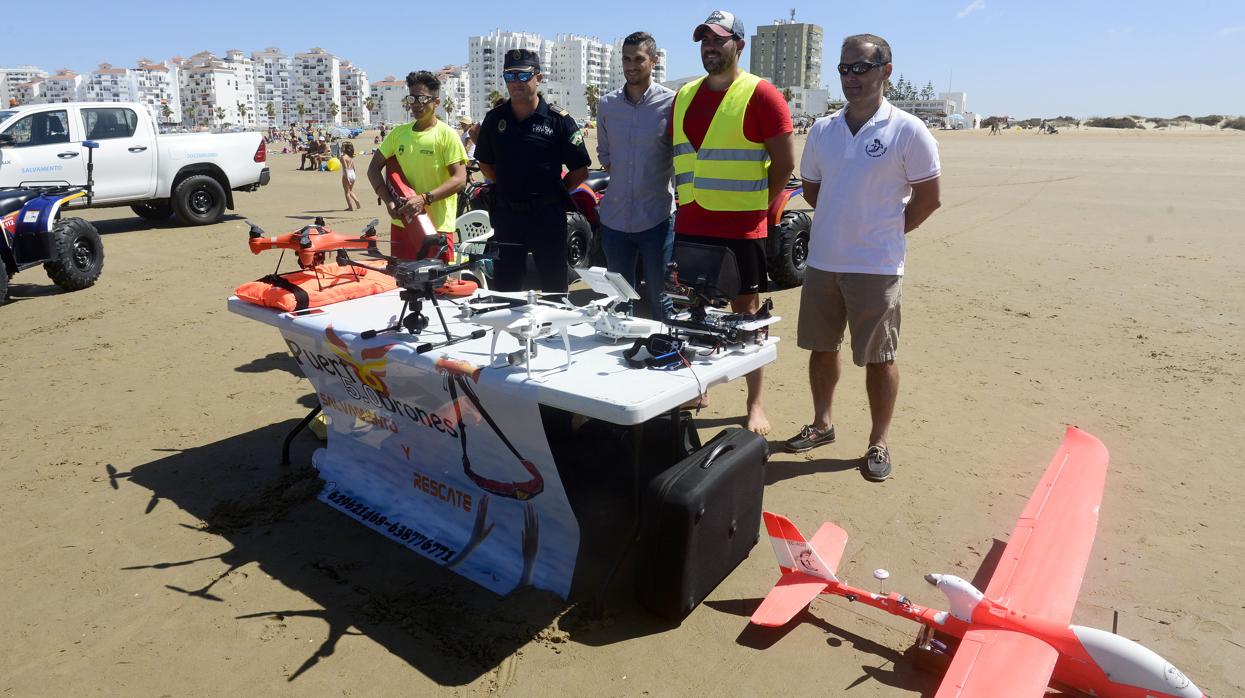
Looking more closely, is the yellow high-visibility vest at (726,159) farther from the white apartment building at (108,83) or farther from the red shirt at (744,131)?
the white apartment building at (108,83)

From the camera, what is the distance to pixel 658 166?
4090 mm

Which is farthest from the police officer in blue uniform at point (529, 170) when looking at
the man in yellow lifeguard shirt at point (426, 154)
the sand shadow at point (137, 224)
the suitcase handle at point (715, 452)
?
the sand shadow at point (137, 224)

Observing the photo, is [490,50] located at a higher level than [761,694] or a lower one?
higher

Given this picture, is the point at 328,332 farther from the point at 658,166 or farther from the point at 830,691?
the point at 830,691

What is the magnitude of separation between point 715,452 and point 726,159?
1617mm

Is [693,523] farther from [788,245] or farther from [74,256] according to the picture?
[74,256]

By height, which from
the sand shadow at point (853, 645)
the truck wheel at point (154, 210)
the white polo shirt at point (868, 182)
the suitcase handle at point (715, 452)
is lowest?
the sand shadow at point (853, 645)

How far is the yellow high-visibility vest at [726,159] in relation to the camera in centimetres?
372

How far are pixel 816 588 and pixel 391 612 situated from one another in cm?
153

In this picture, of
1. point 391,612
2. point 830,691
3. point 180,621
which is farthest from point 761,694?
point 180,621

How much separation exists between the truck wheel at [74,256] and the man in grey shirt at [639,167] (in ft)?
21.6

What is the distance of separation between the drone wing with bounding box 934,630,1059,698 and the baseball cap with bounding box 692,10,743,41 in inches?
108

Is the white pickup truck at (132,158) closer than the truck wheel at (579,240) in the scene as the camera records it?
No

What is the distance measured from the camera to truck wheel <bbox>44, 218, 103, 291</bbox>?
25.7ft
